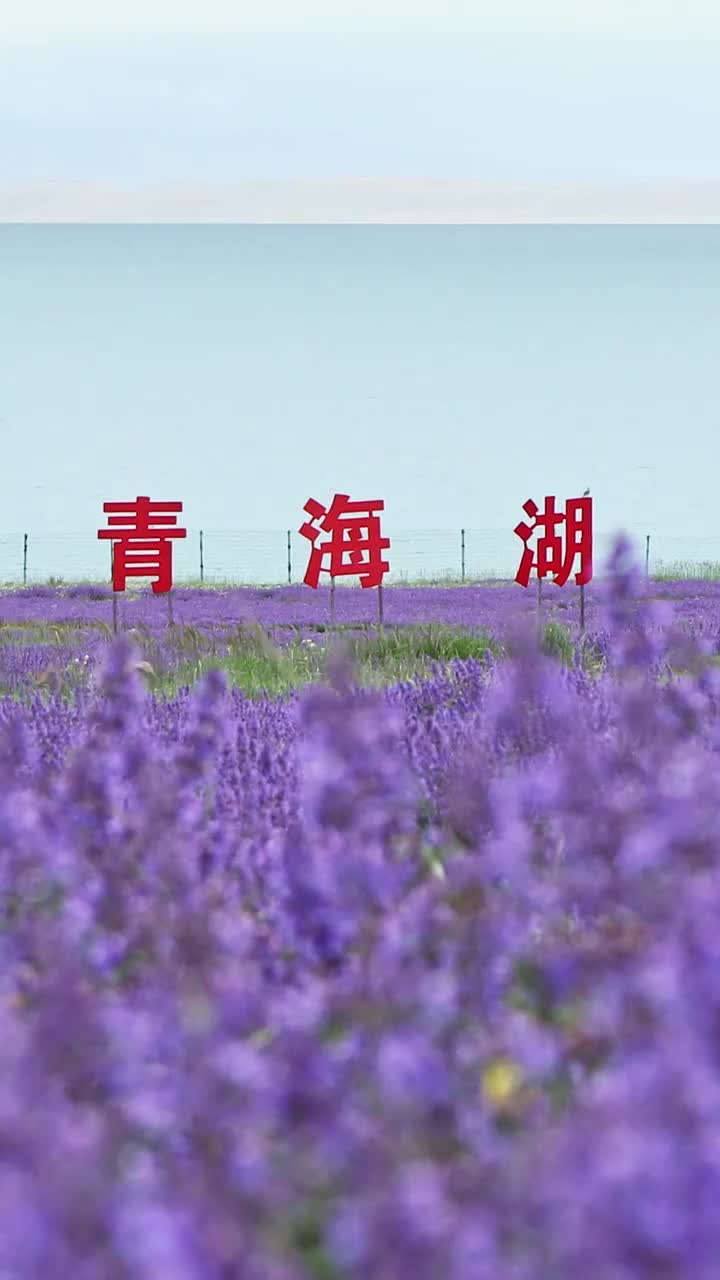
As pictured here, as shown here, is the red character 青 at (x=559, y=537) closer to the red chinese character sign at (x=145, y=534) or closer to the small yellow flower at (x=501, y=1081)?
the red chinese character sign at (x=145, y=534)

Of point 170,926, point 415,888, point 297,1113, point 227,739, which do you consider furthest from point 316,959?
point 227,739

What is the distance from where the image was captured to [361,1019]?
1.61 metres

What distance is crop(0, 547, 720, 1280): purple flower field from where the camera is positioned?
1.06 meters

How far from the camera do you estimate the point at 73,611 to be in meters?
23.0

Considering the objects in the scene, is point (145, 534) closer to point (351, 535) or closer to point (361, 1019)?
point (351, 535)

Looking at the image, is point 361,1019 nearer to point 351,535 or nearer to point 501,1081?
point 501,1081

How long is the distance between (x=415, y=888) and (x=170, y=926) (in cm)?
67

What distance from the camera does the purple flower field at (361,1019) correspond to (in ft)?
3.48

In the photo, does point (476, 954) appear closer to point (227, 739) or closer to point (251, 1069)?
point (251, 1069)

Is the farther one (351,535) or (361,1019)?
(351,535)

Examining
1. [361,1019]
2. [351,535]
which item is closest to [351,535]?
[351,535]

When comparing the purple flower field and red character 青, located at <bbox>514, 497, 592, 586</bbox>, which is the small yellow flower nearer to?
the purple flower field

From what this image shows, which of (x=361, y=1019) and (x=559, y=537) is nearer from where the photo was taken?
(x=361, y=1019)

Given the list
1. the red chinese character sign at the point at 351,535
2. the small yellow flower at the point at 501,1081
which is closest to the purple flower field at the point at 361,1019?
the small yellow flower at the point at 501,1081
